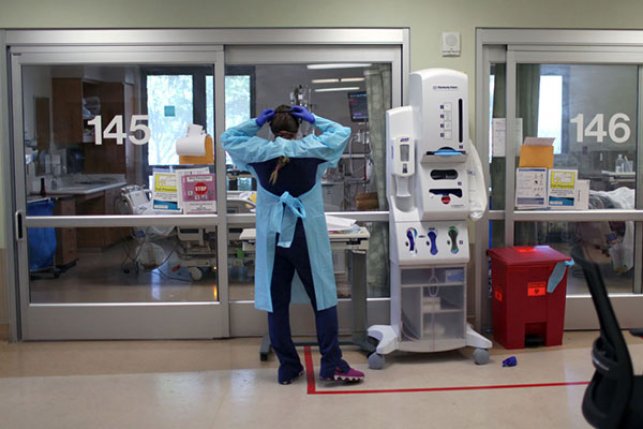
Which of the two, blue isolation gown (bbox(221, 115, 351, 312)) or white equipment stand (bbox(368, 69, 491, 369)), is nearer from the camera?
blue isolation gown (bbox(221, 115, 351, 312))

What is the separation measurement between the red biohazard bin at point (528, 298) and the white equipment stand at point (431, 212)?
34 cm

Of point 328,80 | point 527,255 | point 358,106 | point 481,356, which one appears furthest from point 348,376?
point 328,80

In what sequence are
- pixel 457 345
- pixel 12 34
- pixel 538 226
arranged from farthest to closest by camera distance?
pixel 538 226
pixel 12 34
pixel 457 345

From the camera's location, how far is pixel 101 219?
4871 millimetres

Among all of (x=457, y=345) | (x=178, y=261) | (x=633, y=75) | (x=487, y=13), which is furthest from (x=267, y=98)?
(x=633, y=75)

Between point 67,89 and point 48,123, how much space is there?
277mm

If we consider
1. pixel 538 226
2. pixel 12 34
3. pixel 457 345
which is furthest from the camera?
pixel 538 226

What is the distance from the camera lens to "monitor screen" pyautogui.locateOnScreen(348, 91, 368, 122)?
4930 millimetres

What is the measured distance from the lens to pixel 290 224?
3924 mm

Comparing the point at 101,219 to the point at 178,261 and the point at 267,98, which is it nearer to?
the point at 178,261

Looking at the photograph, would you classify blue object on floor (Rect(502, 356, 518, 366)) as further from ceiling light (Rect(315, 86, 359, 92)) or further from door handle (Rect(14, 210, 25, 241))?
door handle (Rect(14, 210, 25, 241))

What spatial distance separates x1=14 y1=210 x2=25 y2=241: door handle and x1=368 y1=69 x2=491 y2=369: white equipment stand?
2479mm

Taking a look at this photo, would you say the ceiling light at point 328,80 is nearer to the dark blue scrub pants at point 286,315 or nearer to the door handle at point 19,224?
the dark blue scrub pants at point 286,315

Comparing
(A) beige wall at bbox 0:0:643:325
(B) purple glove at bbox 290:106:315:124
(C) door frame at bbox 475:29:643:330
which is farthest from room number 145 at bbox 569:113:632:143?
(B) purple glove at bbox 290:106:315:124
